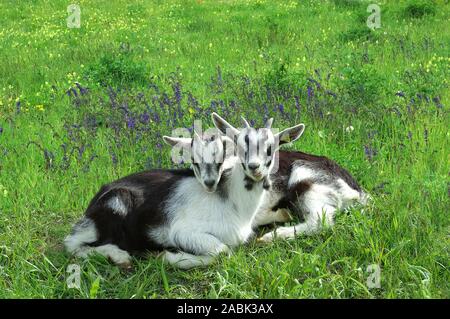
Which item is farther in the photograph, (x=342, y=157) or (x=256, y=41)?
(x=256, y=41)

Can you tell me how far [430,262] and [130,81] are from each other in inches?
282

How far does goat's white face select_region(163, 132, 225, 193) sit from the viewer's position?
5477 millimetres

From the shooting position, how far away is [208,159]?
5.49 metres

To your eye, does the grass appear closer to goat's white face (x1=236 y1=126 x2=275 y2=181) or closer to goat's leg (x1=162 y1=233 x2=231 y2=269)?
goat's leg (x1=162 y1=233 x2=231 y2=269)

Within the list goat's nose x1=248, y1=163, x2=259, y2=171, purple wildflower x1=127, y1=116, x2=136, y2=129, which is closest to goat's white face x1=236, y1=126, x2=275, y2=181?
goat's nose x1=248, y1=163, x2=259, y2=171

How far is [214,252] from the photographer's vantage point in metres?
5.51

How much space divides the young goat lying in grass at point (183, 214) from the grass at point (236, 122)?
0.56ft

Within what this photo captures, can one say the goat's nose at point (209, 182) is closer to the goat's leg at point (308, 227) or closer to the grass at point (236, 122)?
the grass at point (236, 122)

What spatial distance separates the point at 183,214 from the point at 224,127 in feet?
3.00
